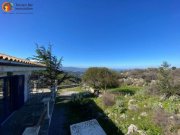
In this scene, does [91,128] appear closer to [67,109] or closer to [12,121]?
[12,121]

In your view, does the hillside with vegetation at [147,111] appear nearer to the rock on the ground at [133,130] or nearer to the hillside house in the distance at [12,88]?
the rock on the ground at [133,130]

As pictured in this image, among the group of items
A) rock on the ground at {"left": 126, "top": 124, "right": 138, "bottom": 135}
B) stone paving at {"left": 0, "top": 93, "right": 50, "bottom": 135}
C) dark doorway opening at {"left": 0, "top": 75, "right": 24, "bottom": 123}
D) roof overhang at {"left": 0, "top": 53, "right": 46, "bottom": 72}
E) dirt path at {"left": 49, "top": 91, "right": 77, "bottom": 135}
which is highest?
roof overhang at {"left": 0, "top": 53, "right": 46, "bottom": 72}

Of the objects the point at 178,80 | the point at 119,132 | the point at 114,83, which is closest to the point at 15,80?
the point at 119,132

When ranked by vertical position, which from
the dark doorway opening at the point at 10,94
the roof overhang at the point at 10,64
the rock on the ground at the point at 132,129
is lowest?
the rock on the ground at the point at 132,129

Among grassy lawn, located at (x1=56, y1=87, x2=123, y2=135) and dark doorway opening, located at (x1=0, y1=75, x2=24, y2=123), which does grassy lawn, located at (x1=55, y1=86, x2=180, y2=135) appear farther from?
dark doorway opening, located at (x1=0, y1=75, x2=24, y2=123)

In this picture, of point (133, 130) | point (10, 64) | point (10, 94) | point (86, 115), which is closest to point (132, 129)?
point (133, 130)

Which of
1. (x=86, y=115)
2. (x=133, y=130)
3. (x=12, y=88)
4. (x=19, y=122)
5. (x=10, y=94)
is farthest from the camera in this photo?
(x=86, y=115)

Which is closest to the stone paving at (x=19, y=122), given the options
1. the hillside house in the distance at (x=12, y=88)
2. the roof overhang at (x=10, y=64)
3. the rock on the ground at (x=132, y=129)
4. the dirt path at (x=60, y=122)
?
the hillside house in the distance at (x=12, y=88)

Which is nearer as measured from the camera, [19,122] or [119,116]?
[19,122]

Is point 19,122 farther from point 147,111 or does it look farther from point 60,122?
point 147,111

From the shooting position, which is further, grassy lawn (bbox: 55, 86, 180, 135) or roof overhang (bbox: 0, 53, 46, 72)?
grassy lawn (bbox: 55, 86, 180, 135)

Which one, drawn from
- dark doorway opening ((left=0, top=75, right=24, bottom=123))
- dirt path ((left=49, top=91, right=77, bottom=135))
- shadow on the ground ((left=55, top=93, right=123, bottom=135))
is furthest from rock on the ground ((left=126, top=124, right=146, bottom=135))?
dark doorway opening ((left=0, top=75, right=24, bottom=123))

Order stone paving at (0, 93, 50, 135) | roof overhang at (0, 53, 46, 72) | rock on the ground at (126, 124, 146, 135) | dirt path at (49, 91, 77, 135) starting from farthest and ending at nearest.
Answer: dirt path at (49, 91, 77, 135) < rock on the ground at (126, 124, 146, 135) < stone paving at (0, 93, 50, 135) < roof overhang at (0, 53, 46, 72)

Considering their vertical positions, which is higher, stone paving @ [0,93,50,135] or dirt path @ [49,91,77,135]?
stone paving @ [0,93,50,135]
